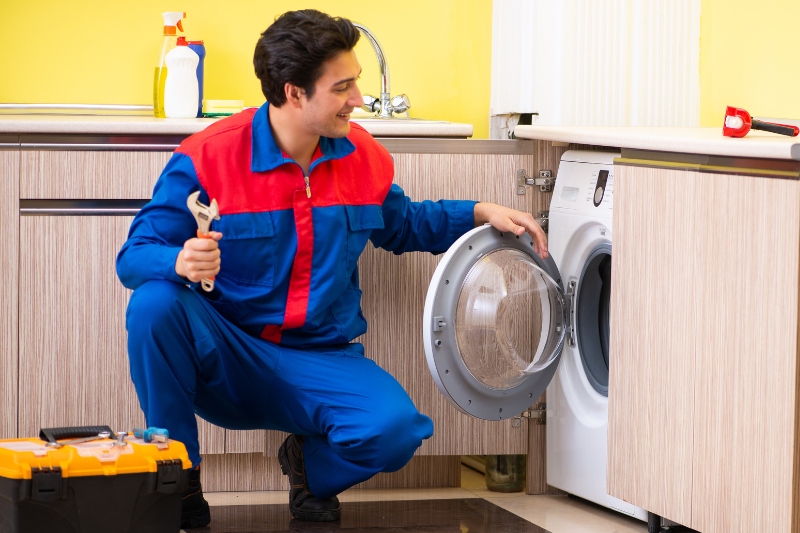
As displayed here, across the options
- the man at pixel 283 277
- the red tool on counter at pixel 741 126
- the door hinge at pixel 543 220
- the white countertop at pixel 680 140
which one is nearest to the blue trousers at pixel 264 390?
the man at pixel 283 277

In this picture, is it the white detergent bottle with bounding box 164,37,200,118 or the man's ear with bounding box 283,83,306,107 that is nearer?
the man's ear with bounding box 283,83,306,107

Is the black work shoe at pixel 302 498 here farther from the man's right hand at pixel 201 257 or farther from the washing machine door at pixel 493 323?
the man's right hand at pixel 201 257

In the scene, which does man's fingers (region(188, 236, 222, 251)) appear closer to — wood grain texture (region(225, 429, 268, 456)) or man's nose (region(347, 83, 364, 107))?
man's nose (region(347, 83, 364, 107))

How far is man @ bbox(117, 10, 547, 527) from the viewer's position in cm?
214

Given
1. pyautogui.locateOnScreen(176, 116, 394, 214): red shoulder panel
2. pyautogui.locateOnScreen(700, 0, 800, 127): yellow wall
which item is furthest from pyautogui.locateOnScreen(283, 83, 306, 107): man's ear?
pyautogui.locateOnScreen(700, 0, 800, 127): yellow wall

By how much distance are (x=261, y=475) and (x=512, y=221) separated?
0.94 meters

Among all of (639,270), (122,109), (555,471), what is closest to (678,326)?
(639,270)

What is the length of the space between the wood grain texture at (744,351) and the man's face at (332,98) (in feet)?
2.32

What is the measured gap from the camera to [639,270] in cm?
219

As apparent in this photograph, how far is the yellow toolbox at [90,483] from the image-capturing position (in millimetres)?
1719

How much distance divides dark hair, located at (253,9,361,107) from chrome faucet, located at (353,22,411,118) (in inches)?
33.2

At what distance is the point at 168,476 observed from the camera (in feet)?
5.96

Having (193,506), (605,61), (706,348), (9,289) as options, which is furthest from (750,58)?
(9,289)

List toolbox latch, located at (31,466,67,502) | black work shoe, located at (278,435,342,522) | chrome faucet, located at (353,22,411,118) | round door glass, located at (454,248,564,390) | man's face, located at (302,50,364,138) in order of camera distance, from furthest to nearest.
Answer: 1. chrome faucet, located at (353,22,411,118)
2. black work shoe, located at (278,435,342,522)
3. round door glass, located at (454,248,564,390)
4. man's face, located at (302,50,364,138)
5. toolbox latch, located at (31,466,67,502)
